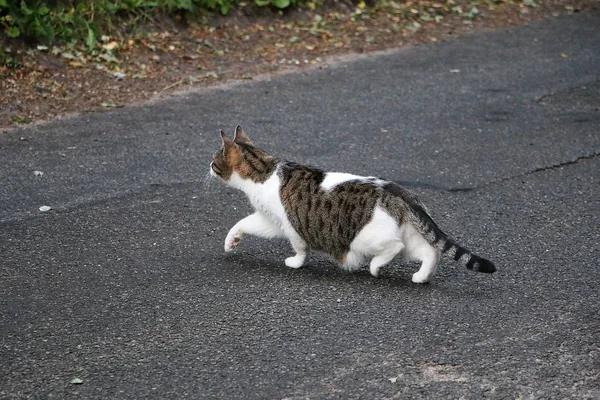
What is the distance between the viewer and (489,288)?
5.28 meters

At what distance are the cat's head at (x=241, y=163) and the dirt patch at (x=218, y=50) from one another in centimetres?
289

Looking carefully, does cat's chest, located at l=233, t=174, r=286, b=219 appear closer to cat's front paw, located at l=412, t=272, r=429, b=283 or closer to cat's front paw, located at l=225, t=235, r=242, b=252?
cat's front paw, located at l=225, t=235, r=242, b=252

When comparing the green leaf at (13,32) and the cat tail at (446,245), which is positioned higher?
the cat tail at (446,245)

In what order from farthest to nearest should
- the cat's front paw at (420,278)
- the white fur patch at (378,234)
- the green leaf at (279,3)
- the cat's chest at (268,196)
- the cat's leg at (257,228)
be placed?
the green leaf at (279,3), the cat's leg at (257,228), the cat's chest at (268,196), the cat's front paw at (420,278), the white fur patch at (378,234)

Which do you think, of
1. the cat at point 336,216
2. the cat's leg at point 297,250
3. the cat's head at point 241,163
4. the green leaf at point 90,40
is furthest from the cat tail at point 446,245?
the green leaf at point 90,40

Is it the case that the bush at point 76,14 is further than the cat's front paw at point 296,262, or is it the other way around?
the bush at point 76,14

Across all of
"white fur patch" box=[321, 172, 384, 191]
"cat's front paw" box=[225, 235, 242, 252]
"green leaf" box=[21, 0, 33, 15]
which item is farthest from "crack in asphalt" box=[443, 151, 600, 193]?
"green leaf" box=[21, 0, 33, 15]

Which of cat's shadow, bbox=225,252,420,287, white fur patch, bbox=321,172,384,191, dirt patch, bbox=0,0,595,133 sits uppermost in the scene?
white fur patch, bbox=321,172,384,191

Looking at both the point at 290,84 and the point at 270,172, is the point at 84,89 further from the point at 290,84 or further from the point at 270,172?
the point at 270,172

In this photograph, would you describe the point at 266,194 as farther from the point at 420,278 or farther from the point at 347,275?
the point at 420,278

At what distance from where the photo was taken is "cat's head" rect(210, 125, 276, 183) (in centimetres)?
571

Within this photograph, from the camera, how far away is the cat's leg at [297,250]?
5484 mm

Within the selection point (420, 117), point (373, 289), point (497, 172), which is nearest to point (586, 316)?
point (373, 289)

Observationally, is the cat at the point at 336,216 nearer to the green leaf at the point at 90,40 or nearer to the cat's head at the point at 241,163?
the cat's head at the point at 241,163
